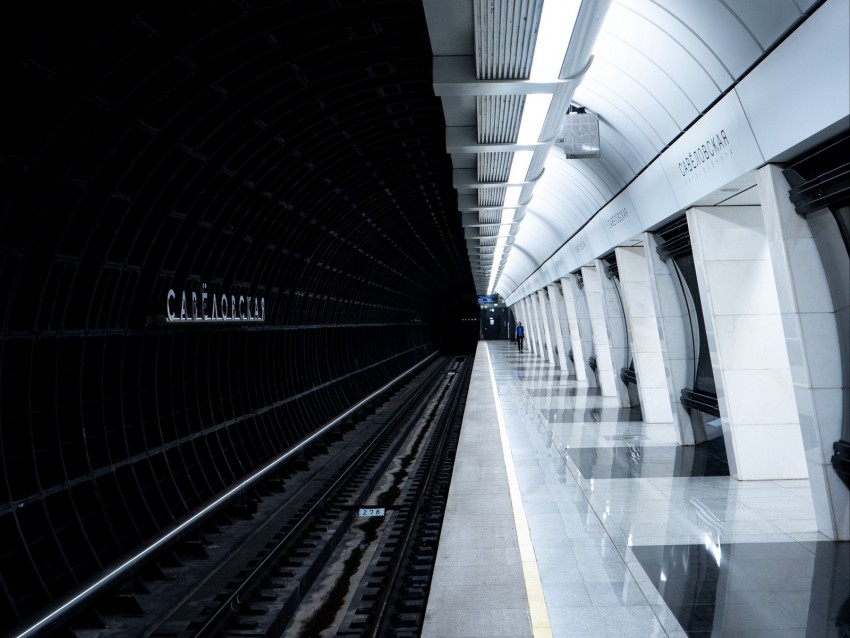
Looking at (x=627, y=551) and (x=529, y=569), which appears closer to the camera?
(x=529, y=569)

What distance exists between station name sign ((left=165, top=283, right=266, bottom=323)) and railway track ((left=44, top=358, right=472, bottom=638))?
2483 millimetres

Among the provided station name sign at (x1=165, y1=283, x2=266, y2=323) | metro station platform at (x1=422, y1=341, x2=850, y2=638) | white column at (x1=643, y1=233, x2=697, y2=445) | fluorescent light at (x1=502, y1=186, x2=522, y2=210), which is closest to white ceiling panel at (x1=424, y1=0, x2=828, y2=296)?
fluorescent light at (x1=502, y1=186, x2=522, y2=210)

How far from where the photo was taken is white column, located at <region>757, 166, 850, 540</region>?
6.78 meters

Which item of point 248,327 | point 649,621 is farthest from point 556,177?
point 649,621

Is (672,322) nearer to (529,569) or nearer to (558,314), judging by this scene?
(529,569)

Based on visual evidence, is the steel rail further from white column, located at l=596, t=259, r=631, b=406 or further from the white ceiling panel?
white column, located at l=596, t=259, r=631, b=406

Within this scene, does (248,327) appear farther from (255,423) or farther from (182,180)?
(182,180)

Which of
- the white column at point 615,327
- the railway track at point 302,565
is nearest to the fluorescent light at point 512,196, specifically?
the white column at point 615,327

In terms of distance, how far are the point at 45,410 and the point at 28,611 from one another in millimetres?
1690

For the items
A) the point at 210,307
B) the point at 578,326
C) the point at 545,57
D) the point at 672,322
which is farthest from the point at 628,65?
the point at 578,326

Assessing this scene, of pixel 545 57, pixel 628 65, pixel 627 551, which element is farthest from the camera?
pixel 628 65

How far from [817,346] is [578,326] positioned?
16.6 meters

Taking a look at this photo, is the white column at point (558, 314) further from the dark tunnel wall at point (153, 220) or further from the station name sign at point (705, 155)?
the station name sign at point (705, 155)

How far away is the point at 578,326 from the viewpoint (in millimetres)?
23391
